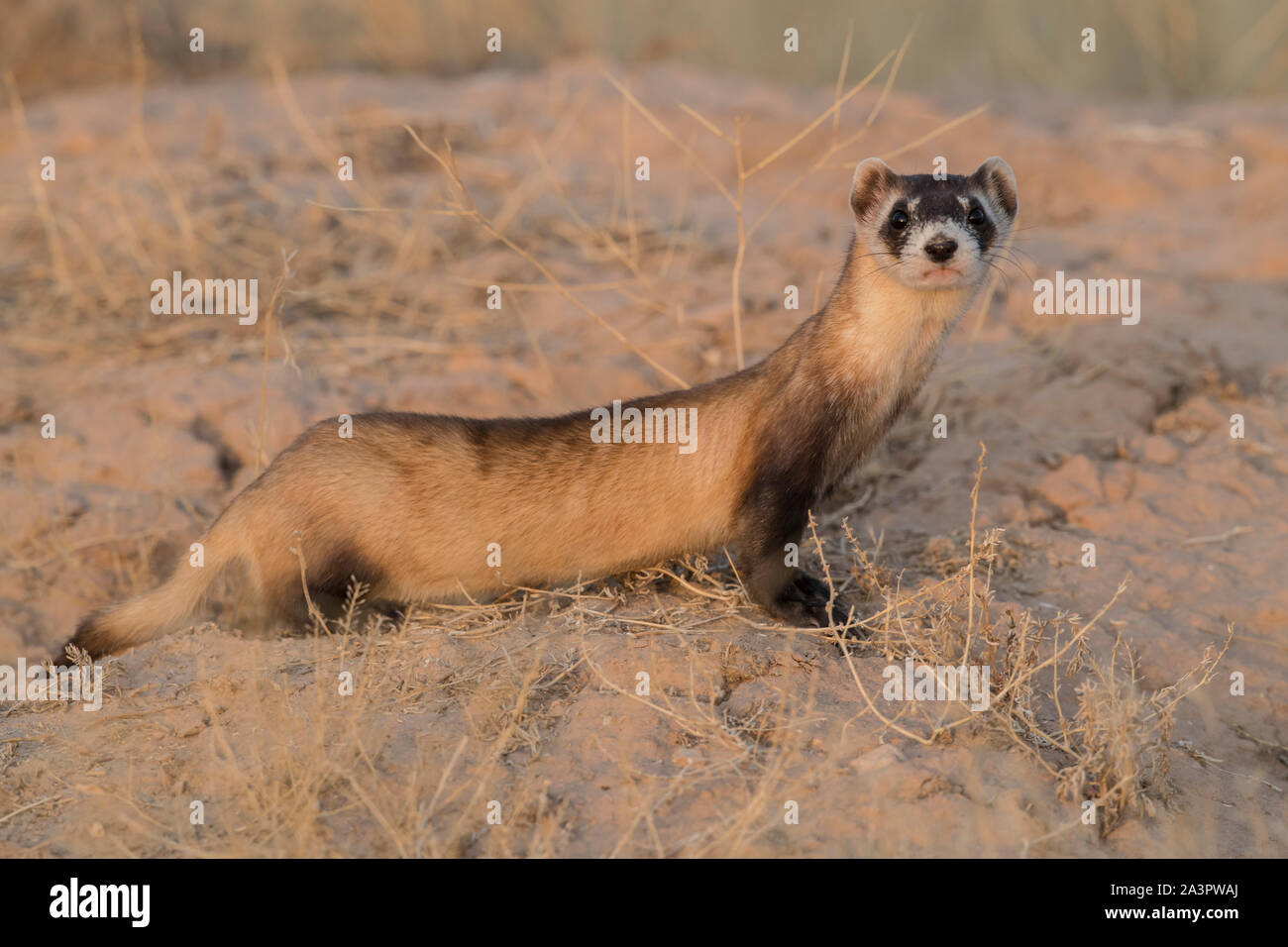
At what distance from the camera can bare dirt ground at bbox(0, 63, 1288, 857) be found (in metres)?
3.17

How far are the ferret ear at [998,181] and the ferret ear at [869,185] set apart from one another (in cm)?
33

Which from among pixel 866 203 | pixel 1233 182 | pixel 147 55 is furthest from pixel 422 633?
pixel 147 55

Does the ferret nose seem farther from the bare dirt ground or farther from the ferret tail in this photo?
the ferret tail

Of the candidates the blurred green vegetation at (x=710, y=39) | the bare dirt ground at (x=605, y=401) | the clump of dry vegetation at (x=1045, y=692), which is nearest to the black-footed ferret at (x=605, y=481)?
the bare dirt ground at (x=605, y=401)

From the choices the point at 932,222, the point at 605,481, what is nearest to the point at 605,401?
the point at 605,481

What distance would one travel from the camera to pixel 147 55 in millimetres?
10898

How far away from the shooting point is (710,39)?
13.0m

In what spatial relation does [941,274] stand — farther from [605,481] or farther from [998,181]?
[605,481]

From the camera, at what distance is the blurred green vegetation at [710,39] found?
1074 cm

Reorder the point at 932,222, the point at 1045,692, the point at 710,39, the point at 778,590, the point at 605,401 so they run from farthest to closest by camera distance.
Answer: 1. the point at 710,39
2. the point at 605,401
3. the point at 778,590
4. the point at 932,222
5. the point at 1045,692

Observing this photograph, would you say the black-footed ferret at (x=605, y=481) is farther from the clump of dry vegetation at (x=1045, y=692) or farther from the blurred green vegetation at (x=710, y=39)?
the blurred green vegetation at (x=710, y=39)

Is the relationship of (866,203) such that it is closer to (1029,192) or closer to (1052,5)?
(1029,192)

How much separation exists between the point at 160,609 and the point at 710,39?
1040 cm

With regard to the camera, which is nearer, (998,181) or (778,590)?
(778,590)
